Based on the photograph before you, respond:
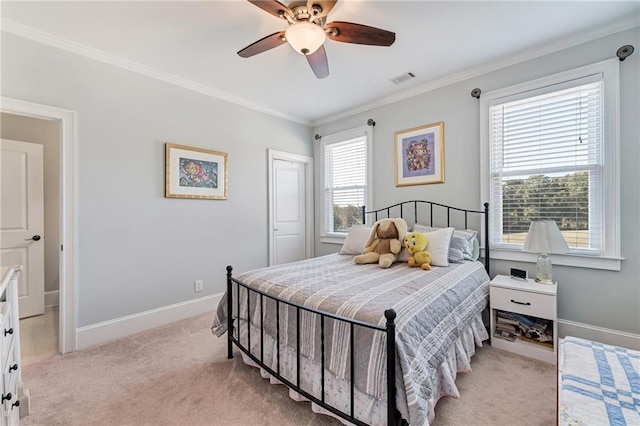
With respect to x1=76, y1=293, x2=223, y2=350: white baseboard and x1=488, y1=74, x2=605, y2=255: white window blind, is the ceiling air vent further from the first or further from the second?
x1=76, y1=293, x2=223, y2=350: white baseboard

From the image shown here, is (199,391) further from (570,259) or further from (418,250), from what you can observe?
(570,259)

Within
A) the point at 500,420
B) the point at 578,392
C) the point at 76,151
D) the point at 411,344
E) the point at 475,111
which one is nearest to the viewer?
the point at 578,392

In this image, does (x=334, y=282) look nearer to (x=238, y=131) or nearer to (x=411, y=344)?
(x=411, y=344)

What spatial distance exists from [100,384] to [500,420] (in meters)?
2.57

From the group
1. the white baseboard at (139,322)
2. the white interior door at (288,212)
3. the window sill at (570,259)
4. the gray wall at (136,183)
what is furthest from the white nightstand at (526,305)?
the white baseboard at (139,322)

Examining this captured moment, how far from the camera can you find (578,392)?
112cm

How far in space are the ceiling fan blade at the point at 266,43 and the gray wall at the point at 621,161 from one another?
1989mm

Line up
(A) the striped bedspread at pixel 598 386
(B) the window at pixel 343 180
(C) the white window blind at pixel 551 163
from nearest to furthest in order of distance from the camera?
1. (A) the striped bedspread at pixel 598 386
2. (C) the white window blind at pixel 551 163
3. (B) the window at pixel 343 180

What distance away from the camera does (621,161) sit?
2.18m

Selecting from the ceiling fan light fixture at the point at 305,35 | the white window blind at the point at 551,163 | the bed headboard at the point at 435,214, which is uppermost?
the ceiling fan light fixture at the point at 305,35

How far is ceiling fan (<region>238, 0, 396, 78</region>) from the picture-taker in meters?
1.74

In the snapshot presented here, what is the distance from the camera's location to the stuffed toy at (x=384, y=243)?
258 centimetres

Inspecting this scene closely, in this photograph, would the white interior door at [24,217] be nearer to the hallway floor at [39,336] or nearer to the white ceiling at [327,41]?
the hallway floor at [39,336]

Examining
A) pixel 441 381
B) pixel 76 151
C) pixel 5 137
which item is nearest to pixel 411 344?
pixel 441 381
